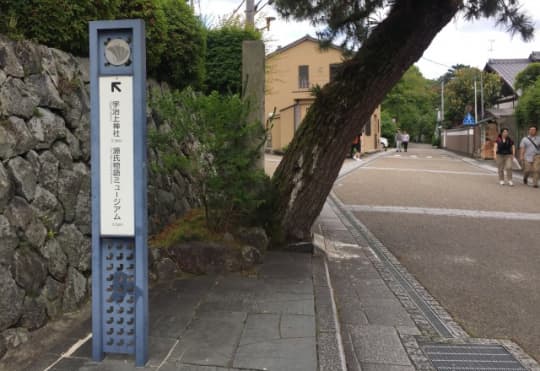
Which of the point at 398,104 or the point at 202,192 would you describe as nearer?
the point at 202,192

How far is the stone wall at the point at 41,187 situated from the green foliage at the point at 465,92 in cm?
3602

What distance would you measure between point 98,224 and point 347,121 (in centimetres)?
346

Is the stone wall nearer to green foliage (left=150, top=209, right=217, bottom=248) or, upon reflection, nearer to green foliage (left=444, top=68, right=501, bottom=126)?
green foliage (left=150, top=209, right=217, bottom=248)

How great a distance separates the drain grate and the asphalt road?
266 millimetres

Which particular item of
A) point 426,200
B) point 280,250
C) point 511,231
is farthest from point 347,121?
point 426,200

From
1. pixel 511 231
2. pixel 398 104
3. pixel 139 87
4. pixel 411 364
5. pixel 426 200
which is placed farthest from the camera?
pixel 398 104

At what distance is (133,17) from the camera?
4.93 metres

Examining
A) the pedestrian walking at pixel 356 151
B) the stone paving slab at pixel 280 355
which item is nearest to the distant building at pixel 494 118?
the pedestrian walking at pixel 356 151

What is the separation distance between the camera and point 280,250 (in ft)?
19.3

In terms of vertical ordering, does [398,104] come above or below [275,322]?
A: above

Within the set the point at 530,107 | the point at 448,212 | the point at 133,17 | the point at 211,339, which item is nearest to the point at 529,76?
the point at 530,107

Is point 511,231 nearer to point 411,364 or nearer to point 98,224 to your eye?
point 411,364

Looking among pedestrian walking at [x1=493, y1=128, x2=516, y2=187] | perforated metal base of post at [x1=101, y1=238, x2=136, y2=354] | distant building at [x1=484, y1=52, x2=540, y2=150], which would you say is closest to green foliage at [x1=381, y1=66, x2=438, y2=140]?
distant building at [x1=484, y1=52, x2=540, y2=150]

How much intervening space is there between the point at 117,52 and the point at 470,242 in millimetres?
6174
